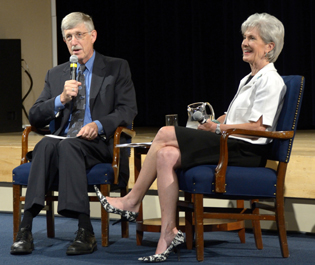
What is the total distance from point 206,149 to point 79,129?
0.81 meters

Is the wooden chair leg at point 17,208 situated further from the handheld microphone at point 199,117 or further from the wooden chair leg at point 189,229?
the handheld microphone at point 199,117

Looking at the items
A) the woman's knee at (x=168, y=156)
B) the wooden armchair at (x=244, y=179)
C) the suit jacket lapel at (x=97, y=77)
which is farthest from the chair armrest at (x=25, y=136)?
the wooden armchair at (x=244, y=179)

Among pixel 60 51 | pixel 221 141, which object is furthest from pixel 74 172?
pixel 60 51

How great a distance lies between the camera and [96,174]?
2.61 meters

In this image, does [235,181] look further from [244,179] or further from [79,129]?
[79,129]

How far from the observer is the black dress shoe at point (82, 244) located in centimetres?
247

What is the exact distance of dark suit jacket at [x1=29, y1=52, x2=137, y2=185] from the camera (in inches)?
110

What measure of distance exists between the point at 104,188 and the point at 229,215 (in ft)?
2.22

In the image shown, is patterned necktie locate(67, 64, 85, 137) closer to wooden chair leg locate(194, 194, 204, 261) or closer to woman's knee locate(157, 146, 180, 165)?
woman's knee locate(157, 146, 180, 165)

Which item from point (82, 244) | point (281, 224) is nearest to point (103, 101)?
point (82, 244)

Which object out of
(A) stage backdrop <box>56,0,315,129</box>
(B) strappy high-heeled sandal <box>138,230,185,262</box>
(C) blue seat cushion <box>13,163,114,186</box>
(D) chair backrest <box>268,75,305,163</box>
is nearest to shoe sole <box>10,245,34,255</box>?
(C) blue seat cushion <box>13,163,114,186</box>

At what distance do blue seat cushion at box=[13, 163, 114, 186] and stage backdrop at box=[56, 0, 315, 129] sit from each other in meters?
3.53

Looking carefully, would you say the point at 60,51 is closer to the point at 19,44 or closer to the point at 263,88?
the point at 19,44

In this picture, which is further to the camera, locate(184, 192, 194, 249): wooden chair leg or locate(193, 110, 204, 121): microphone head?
locate(184, 192, 194, 249): wooden chair leg
